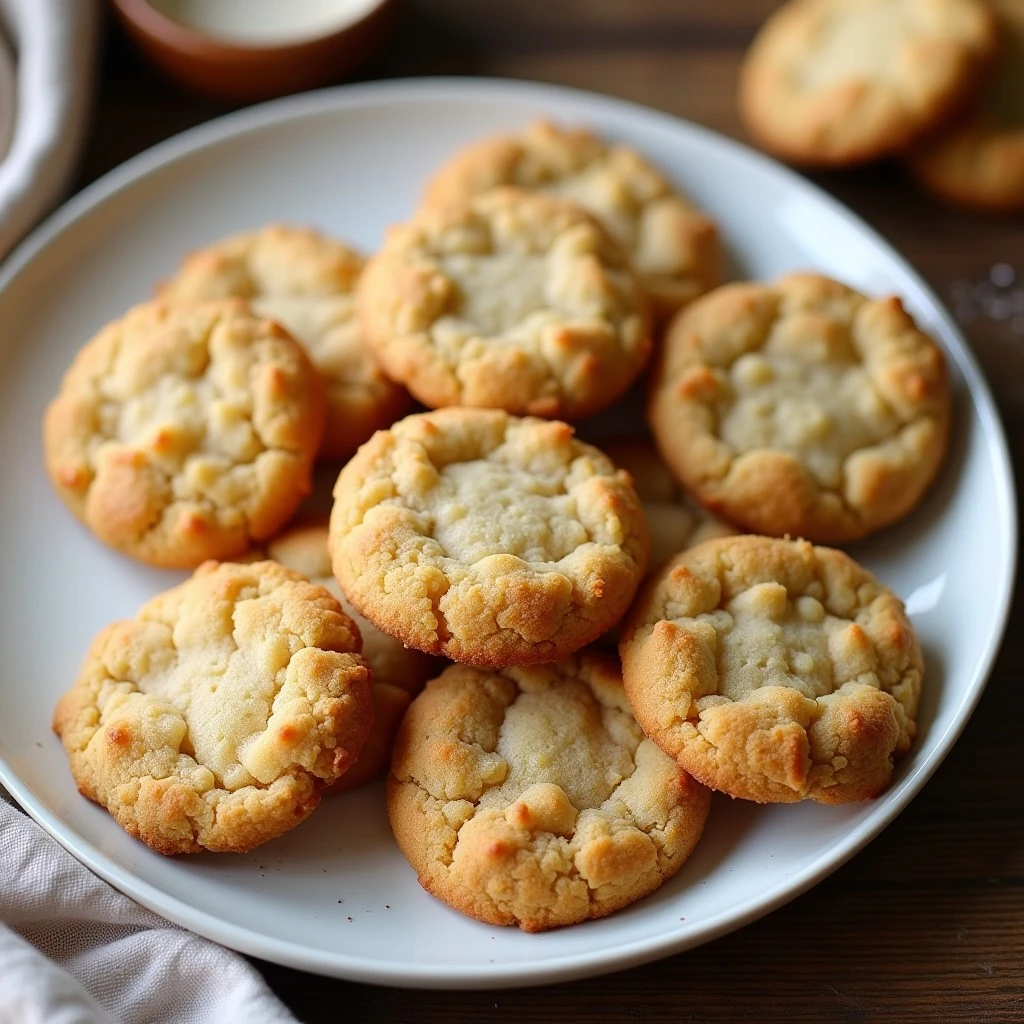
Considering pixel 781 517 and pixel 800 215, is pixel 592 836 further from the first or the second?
pixel 800 215

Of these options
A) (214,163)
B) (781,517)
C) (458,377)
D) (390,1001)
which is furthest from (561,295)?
(390,1001)

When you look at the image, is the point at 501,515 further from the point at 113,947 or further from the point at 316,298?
the point at 113,947

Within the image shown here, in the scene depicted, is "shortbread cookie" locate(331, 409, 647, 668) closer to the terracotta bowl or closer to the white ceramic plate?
the white ceramic plate

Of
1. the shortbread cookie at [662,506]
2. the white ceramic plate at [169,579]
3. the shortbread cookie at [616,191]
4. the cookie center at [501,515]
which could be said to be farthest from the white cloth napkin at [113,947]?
the shortbread cookie at [616,191]

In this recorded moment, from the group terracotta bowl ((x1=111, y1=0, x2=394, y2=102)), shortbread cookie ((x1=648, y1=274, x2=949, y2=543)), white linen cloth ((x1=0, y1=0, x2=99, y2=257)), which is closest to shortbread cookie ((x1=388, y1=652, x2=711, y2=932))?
shortbread cookie ((x1=648, y1=274, x2=949, y2=543))

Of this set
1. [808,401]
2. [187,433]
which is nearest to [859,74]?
[808,401]

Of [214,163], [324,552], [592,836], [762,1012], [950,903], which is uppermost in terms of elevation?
[214,163]
